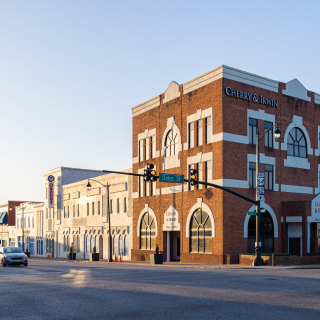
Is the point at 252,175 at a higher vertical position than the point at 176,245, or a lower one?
higher

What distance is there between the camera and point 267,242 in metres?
37.5

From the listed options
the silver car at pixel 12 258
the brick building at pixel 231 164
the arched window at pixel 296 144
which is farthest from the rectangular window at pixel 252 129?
the silver car at pixel 12 258

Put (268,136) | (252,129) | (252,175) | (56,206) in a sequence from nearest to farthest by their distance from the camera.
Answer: (252,175) → (252,129) → (268,136) → (56,206)

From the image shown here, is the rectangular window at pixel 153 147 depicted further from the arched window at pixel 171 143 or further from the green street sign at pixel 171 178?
the green street sign at pixel 171 178

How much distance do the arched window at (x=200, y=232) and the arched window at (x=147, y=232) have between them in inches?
251

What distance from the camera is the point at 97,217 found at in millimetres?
56781

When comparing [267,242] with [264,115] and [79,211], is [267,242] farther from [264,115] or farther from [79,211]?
[79,211]

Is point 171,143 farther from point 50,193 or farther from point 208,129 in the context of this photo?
point 50,193

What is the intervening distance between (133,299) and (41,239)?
66391 millimetres

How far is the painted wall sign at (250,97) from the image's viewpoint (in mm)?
36062

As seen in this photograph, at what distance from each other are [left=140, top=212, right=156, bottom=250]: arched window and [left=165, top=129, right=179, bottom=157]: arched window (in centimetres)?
703

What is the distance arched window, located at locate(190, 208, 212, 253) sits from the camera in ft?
120

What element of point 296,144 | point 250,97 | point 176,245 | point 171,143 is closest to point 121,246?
point 176,245

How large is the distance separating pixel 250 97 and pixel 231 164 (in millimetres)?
6038
